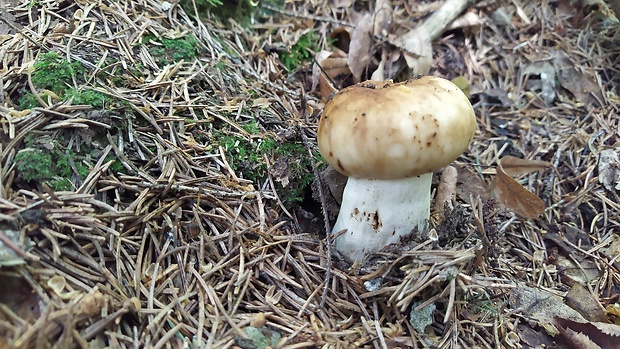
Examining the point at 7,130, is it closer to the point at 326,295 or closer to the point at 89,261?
the point at 89,261

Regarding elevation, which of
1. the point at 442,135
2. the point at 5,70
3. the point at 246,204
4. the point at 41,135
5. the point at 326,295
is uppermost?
the point at 5,70

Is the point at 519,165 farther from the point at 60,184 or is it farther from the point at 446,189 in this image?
the point at 60,184

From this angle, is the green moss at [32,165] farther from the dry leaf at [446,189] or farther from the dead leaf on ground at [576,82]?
the dead leaf on ground at [576,82]

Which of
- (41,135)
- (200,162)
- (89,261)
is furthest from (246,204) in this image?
(41,135)

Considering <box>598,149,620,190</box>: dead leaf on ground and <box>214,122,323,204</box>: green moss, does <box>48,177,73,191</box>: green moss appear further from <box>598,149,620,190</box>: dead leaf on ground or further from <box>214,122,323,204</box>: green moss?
<box>598,149,620,190</box>: dead leaf on ground

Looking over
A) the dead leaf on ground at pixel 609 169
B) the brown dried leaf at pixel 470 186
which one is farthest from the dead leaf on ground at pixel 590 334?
the dead leaf on ground at pixel 609 169

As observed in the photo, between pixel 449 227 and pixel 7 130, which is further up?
pixel 7 130
